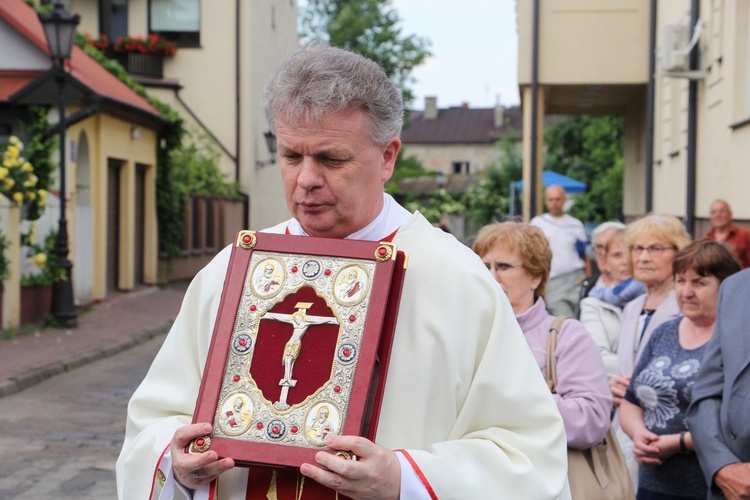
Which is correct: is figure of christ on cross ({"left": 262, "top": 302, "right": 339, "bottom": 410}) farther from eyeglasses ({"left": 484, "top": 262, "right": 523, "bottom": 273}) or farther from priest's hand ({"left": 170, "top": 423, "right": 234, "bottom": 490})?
eyeglasses ({"left": 484, "top": 262, "right": 523, "bottom": 273})

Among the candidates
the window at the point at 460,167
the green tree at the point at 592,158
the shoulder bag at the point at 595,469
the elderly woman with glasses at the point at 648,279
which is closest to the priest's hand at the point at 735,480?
the shoulder bag at the point at 595,469

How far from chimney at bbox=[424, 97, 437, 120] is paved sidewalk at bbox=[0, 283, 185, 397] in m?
65.0

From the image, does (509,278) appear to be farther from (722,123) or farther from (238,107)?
(238,107)

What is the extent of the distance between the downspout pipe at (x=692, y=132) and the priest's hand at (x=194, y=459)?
12.6 meters

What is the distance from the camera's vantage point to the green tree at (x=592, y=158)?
37.8m

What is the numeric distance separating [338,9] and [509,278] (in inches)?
1974

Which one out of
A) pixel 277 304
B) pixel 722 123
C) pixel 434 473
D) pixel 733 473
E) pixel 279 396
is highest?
pixel 722 123

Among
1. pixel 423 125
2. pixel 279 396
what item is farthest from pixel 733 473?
pixel 423 125

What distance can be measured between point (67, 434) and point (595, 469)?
19.2 feet

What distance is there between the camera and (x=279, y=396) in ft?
7.88

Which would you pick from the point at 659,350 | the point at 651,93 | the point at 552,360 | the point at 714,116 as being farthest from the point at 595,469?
the point at 651,93

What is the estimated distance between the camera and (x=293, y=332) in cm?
245

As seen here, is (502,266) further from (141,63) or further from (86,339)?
(141,63)

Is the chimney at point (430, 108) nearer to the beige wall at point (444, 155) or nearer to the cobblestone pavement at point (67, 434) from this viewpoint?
the beige wall at point (444, 155)
